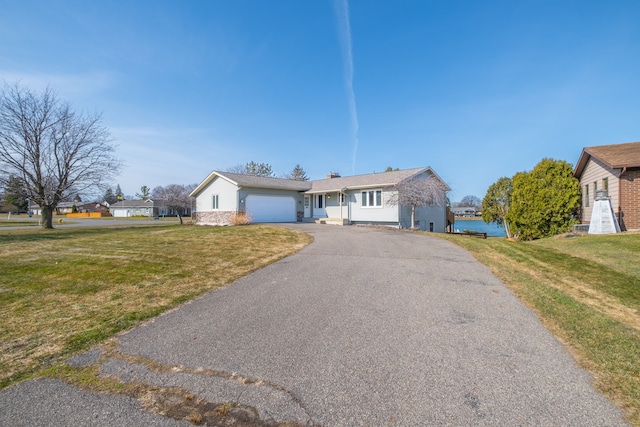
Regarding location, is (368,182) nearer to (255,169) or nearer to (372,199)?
(372,199)

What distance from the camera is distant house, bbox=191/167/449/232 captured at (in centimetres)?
2223

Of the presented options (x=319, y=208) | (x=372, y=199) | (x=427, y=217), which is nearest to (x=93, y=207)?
(x=319, y=208)

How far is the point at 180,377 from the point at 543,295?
6302 mm

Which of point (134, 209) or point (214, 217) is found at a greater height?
point (134, 209)

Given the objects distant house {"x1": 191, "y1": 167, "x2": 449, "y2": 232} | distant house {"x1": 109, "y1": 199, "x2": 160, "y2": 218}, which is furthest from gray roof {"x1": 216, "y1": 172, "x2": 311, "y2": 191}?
distant house {"x1": 109, "y1": 199, "x2": 160, "y2": 218}

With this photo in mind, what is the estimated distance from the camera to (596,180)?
55.8 feet

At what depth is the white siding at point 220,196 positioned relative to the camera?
23328mm

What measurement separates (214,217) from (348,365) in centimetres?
2368

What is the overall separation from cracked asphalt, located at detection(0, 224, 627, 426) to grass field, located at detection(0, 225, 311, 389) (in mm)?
499

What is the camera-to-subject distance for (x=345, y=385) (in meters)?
2.88

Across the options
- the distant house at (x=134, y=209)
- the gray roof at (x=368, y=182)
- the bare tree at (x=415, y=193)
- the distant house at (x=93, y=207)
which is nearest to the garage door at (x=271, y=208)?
the gray roof at (x=368, y=182)

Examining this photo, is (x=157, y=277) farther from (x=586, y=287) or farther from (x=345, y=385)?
(x=586, y=287)

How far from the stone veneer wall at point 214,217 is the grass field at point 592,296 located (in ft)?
57.3

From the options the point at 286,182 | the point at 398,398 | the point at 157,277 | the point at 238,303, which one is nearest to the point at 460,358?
the point at 398,398
